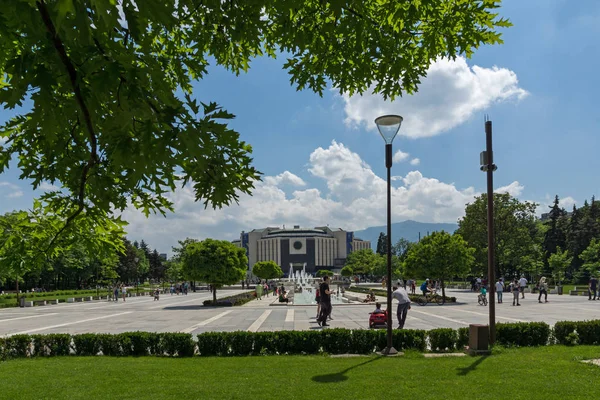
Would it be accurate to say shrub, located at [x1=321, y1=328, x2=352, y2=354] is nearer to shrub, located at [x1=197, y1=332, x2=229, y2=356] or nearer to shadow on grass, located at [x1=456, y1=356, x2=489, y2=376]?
shrub, located at [x1=197, y1=332, x2=229, y2=356]

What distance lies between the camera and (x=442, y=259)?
30.1 metres

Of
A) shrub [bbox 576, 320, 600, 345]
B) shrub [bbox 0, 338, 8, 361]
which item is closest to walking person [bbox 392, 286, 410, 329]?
shrub [bbox 576, 320, 600, 345]

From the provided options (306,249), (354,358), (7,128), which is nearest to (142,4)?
(7,128)

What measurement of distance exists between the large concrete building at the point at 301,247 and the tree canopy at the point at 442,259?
129 metres

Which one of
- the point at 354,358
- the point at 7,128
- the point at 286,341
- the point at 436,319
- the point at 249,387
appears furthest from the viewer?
the point at 436,319

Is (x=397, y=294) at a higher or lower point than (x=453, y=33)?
lower

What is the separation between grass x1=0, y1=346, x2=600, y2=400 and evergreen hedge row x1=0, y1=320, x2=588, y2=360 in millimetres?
705

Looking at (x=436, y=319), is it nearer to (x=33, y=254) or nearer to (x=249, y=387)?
(x=249, y=387)

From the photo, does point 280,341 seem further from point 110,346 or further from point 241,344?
point 110,346

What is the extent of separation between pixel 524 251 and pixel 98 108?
A: 185 ft

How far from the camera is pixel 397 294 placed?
1413cm

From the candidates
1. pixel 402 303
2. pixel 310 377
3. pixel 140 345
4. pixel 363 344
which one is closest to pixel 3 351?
pixel 140 345

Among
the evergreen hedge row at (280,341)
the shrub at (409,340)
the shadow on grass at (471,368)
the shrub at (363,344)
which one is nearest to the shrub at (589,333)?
the evergreen hedge row at (280,341)

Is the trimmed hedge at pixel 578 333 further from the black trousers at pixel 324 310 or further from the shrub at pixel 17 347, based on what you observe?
the shrub at pixel 17 347
